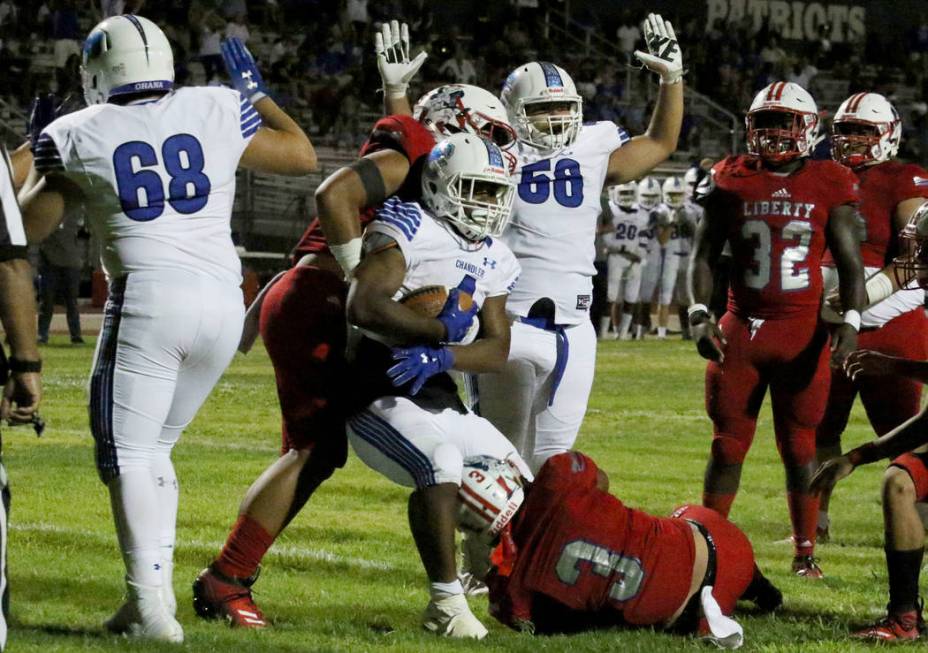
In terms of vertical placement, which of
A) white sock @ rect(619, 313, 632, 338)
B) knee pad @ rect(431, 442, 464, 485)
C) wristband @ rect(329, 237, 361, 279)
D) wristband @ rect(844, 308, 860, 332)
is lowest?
white sock @ rect(619, 313, 632, 338)

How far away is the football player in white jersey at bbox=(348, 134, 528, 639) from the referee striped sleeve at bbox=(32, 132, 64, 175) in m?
0.96

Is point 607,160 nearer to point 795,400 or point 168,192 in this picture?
point 795,400

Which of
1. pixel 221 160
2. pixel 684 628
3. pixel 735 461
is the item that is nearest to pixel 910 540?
pixel 684 628

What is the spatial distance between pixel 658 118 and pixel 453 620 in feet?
8.02

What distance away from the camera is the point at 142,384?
431 cm

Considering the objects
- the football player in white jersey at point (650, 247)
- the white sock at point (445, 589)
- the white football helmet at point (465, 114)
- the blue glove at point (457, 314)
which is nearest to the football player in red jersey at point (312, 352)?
the white football helmet at point (465, 114)

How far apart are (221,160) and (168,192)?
19cm

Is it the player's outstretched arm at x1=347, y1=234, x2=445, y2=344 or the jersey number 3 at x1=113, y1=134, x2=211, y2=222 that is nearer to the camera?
the jersey number 3 at x1=113, y1=134, x2=211, y2=222

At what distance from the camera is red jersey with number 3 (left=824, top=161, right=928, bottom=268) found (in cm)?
692

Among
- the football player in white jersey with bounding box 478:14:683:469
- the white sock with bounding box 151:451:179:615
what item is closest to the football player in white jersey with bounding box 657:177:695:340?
the football player in white jersey with bounding box 478:14:683:469

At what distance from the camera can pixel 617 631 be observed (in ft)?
15.4

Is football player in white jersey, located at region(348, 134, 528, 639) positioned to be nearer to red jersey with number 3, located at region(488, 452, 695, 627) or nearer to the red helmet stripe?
the red helmet stripe

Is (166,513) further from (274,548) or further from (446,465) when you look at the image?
A: (274,548)

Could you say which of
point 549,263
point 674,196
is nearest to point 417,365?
point 549,263
